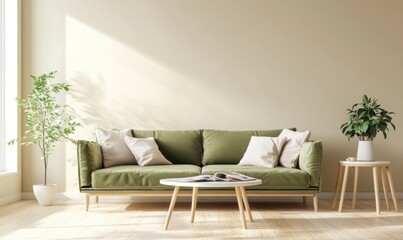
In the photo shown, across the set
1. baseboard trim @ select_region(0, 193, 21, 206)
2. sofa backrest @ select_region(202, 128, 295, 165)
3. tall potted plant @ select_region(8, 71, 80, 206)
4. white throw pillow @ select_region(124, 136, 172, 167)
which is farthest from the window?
sofa backrest @ select_region(202, 128, 295, 165)

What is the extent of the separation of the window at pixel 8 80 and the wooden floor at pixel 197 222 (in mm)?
586

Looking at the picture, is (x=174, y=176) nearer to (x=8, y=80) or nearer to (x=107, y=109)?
(x=107, y=109)

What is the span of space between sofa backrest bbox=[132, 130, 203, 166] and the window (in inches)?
54.4

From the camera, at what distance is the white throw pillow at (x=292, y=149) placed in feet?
18.7

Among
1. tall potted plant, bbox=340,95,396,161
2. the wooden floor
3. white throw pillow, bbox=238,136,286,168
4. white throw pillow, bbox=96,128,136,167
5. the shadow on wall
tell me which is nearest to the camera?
the wooden floor

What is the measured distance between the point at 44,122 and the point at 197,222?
2186 millimetres

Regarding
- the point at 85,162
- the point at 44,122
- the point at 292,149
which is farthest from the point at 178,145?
the point at 44,122

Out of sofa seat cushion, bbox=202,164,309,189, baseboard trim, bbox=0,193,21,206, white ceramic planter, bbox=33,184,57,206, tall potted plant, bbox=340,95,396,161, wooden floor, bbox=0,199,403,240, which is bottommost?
wooden floor, bbox=0,199,403,240

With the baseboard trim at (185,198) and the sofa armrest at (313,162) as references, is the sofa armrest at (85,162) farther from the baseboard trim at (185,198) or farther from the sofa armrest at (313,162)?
the sofa armrest at (313,162)

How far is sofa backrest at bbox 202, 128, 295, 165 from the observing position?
5.99 meters

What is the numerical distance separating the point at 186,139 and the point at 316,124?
1.47 metres

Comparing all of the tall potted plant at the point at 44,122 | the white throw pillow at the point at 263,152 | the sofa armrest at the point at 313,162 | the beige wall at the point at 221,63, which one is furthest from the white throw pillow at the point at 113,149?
the sofa armrest at the point at 313,162

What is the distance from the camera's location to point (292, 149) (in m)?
5.73

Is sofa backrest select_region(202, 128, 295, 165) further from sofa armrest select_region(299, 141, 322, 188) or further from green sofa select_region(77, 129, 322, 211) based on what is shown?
sofa armrest select_region(299, 141, 322, 188)
